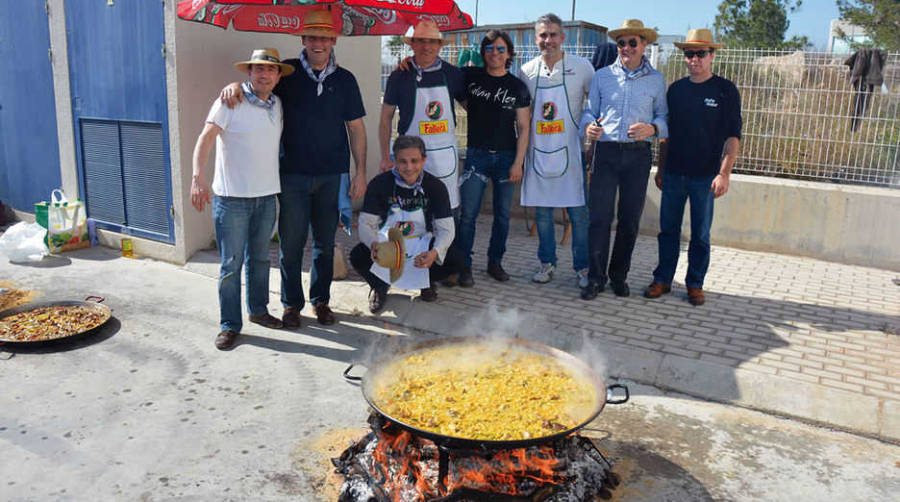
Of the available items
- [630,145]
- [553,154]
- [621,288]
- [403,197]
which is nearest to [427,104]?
[403,197]

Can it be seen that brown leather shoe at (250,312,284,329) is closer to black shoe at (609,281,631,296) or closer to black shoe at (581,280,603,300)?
black shoe at (581,280,603,300)

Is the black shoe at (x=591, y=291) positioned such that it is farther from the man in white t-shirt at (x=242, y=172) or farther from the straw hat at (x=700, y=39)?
the man in white t-shirt at (x=242, y=172)

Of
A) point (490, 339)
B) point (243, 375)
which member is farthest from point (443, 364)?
point (243, 375)

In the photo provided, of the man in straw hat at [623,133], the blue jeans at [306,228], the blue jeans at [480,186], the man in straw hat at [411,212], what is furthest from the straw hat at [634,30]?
the blue jeans at [306,228]

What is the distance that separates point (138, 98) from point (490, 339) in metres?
5.41

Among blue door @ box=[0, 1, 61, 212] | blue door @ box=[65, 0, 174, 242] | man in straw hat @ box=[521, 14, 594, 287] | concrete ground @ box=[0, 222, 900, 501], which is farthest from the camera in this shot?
blue door @ box=[0, 1, 61, 212]

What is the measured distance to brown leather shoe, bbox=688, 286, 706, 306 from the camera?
6.11 meters

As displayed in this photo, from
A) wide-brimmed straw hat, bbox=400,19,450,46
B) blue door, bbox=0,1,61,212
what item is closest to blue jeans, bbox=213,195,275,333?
wide-brimmed straw hat, bbox=400,19,450,46

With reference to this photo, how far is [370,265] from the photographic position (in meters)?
5.99

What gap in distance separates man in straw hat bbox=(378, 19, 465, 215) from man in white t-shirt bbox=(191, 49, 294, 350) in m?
1.10

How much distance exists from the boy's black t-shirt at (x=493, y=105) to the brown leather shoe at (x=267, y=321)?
7.88ft

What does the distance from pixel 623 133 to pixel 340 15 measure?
2.93 m

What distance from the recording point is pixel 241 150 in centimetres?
507

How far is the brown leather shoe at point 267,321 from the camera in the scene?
569 cm
